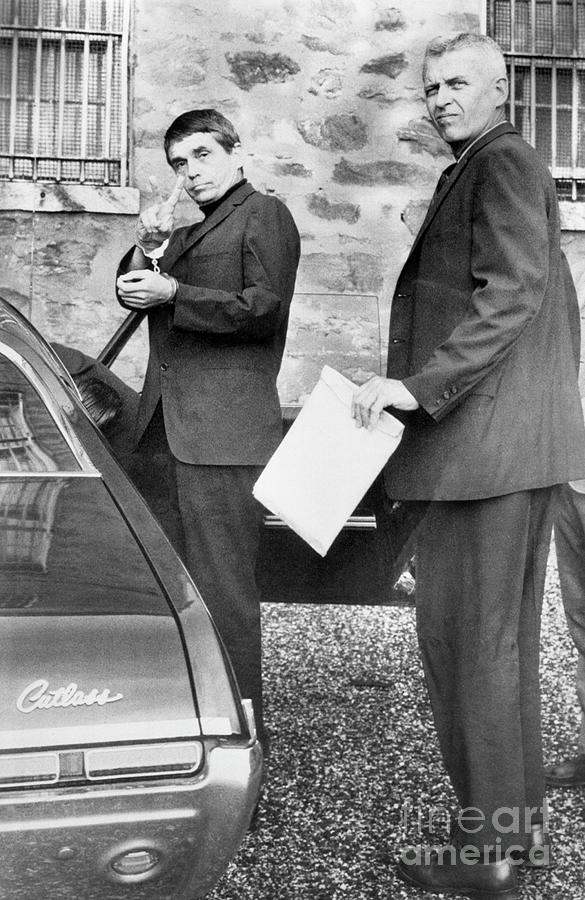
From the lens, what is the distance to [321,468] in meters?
2.23

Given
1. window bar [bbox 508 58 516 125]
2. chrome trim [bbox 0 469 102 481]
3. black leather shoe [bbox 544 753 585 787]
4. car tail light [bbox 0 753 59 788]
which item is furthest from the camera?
window bar [bbox 508 58 516 125]

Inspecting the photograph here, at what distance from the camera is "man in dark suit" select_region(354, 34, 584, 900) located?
2.14 m

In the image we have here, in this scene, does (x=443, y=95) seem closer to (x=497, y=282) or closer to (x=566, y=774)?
(x=497, y=282)

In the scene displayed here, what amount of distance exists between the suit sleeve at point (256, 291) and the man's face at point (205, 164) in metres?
0.13

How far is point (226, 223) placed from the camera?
2.83 metres

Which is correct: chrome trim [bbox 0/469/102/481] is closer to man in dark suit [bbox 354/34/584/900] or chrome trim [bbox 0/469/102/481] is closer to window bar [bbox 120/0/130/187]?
man in dark suit [bbox 354/34/584/900]

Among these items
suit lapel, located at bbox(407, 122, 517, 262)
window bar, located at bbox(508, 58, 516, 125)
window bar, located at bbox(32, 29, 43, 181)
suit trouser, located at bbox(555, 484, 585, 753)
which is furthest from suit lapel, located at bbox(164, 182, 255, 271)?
window bar, located at bbox(508, 58, 516, 125)

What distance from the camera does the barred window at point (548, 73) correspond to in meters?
6.34

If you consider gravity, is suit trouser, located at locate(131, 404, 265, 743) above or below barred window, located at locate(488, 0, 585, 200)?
below

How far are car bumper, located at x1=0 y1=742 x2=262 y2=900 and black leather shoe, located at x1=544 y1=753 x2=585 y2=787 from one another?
161 cm

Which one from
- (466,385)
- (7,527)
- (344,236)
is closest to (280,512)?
(466,385)

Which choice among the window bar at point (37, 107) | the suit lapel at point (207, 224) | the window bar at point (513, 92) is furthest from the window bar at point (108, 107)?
the suit lapel at point (207, 224)

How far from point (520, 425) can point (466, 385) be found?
0.17 meters

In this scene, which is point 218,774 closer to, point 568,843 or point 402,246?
point 568,843
